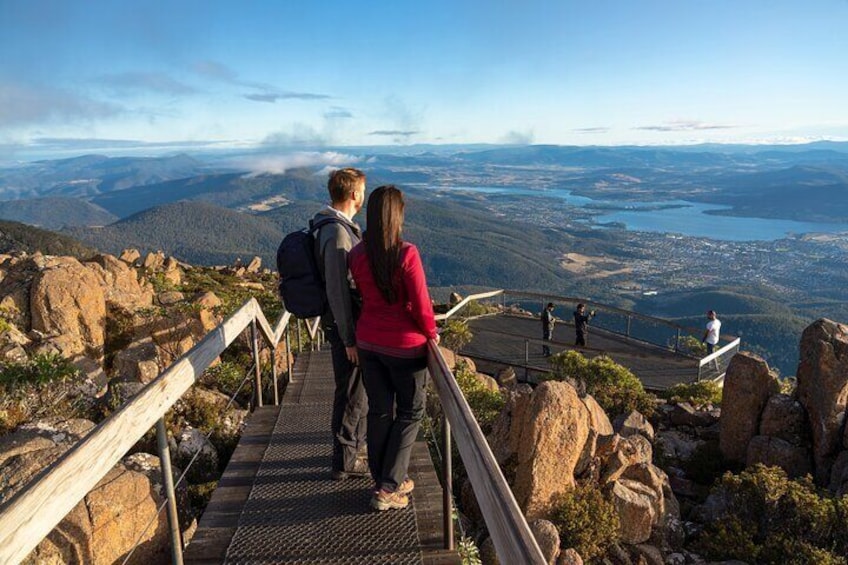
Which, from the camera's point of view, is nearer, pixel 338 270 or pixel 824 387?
pixel 338 270

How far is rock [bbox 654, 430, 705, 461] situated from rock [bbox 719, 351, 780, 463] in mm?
536

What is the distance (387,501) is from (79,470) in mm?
2079

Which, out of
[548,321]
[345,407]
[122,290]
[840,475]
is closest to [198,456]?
[345,407]

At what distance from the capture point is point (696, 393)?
13.2 metres

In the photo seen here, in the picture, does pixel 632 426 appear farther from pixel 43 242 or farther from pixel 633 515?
pixel 43 242

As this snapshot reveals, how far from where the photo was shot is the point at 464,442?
2.59 m

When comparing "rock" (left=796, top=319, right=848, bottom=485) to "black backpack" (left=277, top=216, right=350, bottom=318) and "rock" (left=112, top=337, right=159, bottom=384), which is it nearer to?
"black backpack" (left=277, top=216, right=350, bottom=318)

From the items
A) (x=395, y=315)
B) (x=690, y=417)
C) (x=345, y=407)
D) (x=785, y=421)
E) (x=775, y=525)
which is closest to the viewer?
(x=395, y=315)

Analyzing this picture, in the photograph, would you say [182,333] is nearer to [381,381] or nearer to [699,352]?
[381,381]

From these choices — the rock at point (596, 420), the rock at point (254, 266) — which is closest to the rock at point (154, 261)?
the rock at point (254, 266)

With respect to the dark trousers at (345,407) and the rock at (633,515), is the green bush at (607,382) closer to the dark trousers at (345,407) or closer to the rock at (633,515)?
the rock at (633,515)

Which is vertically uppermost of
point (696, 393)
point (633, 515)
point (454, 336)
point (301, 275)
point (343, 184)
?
point (343, 184)

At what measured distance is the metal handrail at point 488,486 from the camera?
176 centimetres

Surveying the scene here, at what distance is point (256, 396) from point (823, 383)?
915 centimetres
